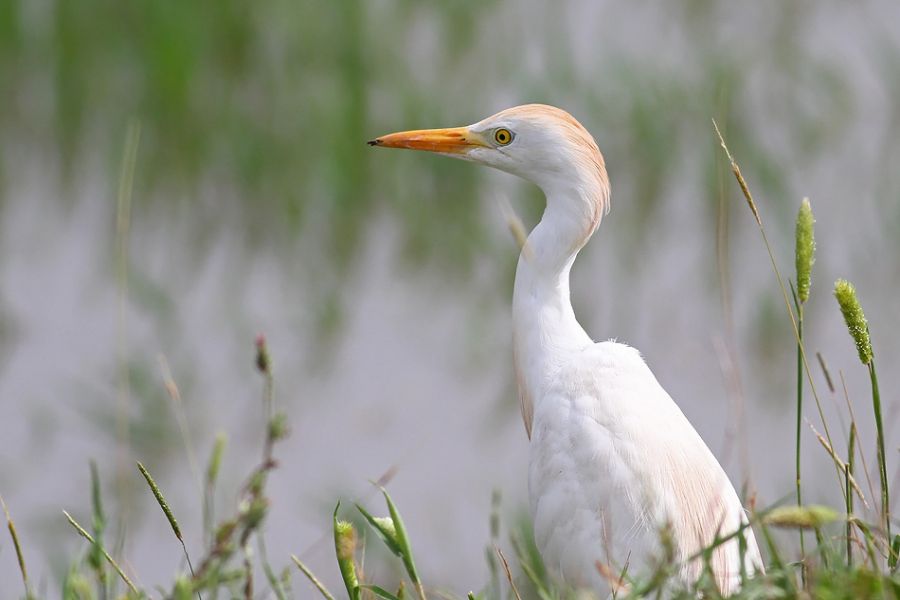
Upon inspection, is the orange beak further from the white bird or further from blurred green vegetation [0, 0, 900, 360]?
blurred green vegetation [0, 0, 900, 360]

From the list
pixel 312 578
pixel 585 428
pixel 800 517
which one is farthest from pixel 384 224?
pixel 800 517

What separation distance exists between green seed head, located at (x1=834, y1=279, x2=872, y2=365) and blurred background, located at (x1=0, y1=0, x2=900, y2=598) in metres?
2.97

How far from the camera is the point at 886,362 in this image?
18.3ft

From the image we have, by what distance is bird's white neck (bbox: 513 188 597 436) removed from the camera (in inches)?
129

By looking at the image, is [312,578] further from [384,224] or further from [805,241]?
[384,224]

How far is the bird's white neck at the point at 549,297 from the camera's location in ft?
10.8

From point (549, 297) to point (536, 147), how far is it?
0.35 meters

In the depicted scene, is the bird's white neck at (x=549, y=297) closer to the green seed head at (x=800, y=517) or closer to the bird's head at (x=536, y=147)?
the bird's head at (x=536, y=147)

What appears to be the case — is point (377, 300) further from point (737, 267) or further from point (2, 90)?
point (2, 90)

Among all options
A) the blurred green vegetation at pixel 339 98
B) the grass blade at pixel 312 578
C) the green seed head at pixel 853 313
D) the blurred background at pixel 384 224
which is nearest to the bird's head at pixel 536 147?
the green seed head at pixel 853 313

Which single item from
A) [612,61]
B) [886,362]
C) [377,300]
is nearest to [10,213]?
[377,300]

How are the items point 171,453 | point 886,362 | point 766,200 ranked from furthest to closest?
1. point 766,200
2. point 886,362
3. point 171,453

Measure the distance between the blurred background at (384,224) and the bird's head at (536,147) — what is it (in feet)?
5.88

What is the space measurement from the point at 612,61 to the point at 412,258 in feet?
4.11
